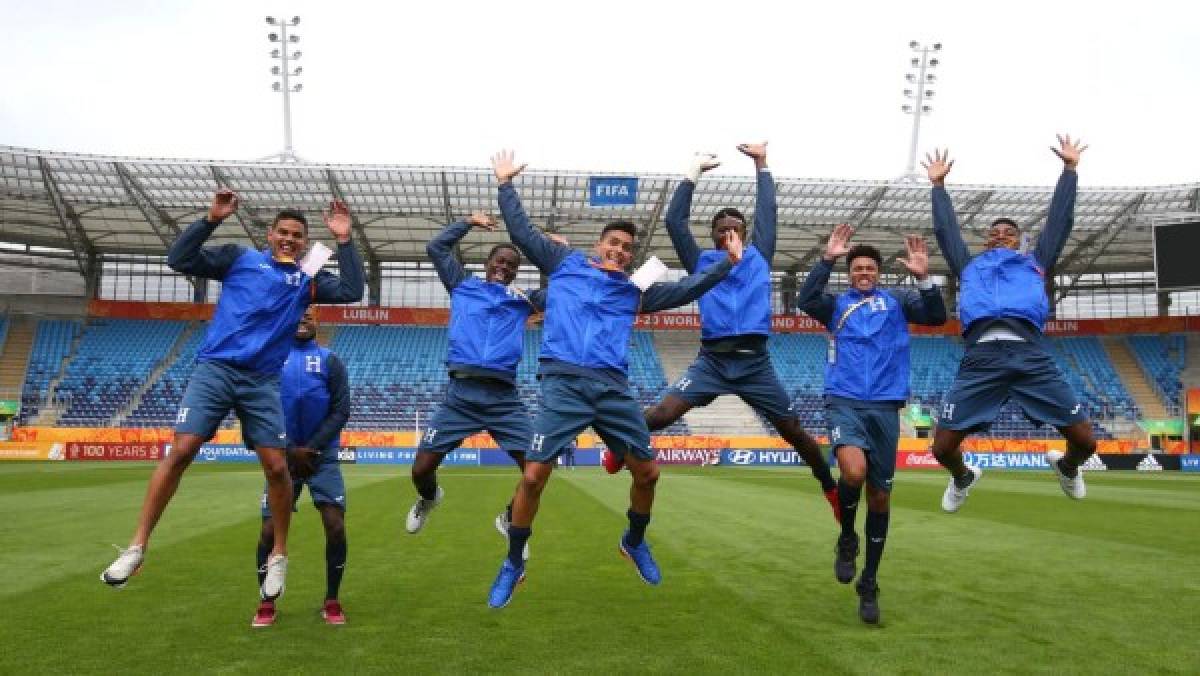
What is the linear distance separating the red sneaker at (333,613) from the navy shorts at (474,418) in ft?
6.35

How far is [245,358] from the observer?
5.98 metres

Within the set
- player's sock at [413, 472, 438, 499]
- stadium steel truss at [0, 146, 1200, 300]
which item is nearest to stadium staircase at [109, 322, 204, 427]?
stadium steel truss at [0, 146, 1200, 300]

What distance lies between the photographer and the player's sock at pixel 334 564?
6059 millimetres

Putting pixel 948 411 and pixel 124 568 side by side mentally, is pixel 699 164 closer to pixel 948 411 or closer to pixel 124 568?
pixel 948 411

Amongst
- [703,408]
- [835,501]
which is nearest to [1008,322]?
[835,501]

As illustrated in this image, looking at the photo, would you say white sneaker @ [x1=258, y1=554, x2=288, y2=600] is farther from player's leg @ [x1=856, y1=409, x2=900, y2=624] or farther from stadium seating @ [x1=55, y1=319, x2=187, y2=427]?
stadium seating @ [x1=55, y1=319, x2=187, y2=427]

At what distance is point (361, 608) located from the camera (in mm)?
6406

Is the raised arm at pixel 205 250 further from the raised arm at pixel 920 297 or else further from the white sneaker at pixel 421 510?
the raised arm at pixel 920 297

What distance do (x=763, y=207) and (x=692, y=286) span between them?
1608 millimetres

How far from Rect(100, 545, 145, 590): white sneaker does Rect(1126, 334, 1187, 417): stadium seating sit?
170 feet

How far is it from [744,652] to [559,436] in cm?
193

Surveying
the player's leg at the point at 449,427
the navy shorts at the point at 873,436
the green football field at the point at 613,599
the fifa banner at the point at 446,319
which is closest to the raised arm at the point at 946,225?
the navy shorts at the point at 873,436

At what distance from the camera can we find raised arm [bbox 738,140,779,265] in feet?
25.2

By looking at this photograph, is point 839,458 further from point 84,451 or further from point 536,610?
point 84,451
